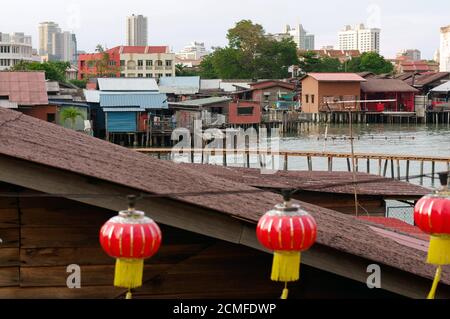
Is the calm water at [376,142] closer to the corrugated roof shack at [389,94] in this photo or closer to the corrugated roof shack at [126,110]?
the corrugated roof shack at [389,94]

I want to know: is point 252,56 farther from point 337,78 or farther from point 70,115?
point 70,115

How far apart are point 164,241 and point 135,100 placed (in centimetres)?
3910

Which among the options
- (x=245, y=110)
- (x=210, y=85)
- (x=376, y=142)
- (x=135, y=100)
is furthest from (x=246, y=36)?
(x=135, y=100)

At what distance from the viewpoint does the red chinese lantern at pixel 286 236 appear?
439cm

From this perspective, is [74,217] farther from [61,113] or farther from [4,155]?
[61,113]

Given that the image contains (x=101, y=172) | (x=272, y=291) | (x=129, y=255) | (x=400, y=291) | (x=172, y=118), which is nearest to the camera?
(x=129, y=255)

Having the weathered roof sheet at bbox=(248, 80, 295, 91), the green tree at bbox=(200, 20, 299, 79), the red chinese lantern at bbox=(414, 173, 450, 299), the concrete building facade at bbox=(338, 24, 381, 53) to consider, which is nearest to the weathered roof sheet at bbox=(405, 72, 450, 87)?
the weathered roof sheet at bbox=(248, 80, 295, 91)

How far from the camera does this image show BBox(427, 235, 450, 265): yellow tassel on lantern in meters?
4.67

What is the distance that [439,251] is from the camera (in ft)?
15.5

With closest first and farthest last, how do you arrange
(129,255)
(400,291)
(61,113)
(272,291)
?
(129,255), (400,291), (272,291), (61,113)

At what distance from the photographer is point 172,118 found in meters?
44.3

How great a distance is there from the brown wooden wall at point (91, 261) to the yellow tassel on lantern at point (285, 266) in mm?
856

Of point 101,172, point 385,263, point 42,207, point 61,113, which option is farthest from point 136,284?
point 61,113

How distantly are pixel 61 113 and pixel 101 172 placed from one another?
37315 mm
